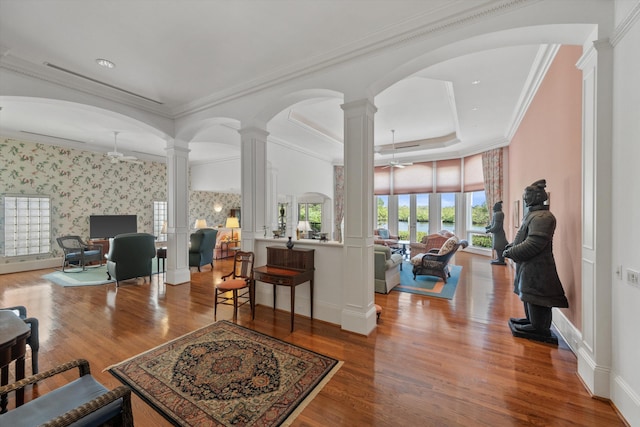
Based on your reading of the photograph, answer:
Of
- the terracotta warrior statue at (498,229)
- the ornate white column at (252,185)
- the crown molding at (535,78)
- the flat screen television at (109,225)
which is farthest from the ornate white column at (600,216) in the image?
the flat screen television at (109,225)

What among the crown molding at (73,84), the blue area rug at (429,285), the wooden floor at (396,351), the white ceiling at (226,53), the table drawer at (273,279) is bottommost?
the wooden floor at (396,351)

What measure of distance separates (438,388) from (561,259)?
2.48 metres

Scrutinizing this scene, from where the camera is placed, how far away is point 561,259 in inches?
130

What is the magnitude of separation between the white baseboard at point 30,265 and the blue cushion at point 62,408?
7.59 meters

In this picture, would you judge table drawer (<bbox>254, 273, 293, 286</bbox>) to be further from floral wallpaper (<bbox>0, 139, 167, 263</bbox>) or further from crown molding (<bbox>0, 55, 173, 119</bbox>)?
floral wallpaper (<bbox>0, 139, 167, 263</bbox>)

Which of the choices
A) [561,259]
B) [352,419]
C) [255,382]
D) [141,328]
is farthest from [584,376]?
[141,328]

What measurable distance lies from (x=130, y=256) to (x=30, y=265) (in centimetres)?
374

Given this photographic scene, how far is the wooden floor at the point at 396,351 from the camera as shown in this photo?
1.91 m

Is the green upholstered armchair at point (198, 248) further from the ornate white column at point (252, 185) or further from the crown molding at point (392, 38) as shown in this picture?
the crown molding at point (392, 38)

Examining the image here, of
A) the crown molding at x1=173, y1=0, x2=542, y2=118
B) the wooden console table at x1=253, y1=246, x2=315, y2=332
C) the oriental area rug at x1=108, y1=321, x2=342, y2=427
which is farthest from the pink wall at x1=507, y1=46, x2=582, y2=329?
the wooden console table at x1=253, y1=246, x2=315, y2=332

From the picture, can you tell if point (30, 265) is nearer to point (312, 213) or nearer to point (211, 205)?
point (211, 205)

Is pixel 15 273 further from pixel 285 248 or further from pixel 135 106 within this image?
pixel 285 248

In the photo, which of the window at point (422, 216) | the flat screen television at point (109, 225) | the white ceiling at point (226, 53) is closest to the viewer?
the white ceiling at point (226, 53)

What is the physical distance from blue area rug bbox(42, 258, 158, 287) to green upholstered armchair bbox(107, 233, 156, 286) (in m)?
0.41
